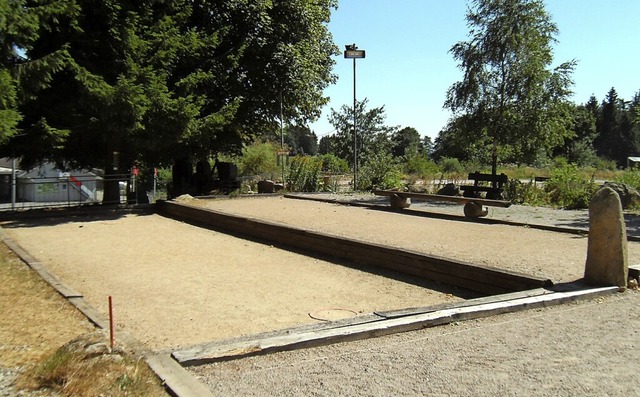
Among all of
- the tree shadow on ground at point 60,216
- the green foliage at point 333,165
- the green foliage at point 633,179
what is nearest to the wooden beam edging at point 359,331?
the tree shadow on ground at point 60,216

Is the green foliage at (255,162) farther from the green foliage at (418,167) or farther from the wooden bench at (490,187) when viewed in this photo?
the wooden bench at (490,187)

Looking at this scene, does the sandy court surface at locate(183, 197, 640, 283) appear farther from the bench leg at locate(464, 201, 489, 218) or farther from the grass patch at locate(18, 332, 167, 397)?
the grass patch at locate(18, 332, 167, 397)

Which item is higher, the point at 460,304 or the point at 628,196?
the point at 628,196

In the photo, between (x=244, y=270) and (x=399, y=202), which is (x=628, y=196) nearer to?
(x=399, y=202)

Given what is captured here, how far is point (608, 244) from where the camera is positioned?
6.61 m

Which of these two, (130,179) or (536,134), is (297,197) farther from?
(536,134)

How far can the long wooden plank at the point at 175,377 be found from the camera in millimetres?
3742

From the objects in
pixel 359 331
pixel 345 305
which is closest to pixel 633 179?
pixel 345 305

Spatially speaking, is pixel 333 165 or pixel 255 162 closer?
pixel 333 165

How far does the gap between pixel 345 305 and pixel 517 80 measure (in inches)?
579

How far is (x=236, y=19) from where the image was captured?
66.4ft

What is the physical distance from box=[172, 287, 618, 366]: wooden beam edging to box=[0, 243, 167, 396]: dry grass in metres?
0.53

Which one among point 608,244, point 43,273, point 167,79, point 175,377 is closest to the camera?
point 175,377

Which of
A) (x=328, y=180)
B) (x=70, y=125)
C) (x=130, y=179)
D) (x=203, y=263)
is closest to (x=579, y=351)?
(x=203, y=263)
